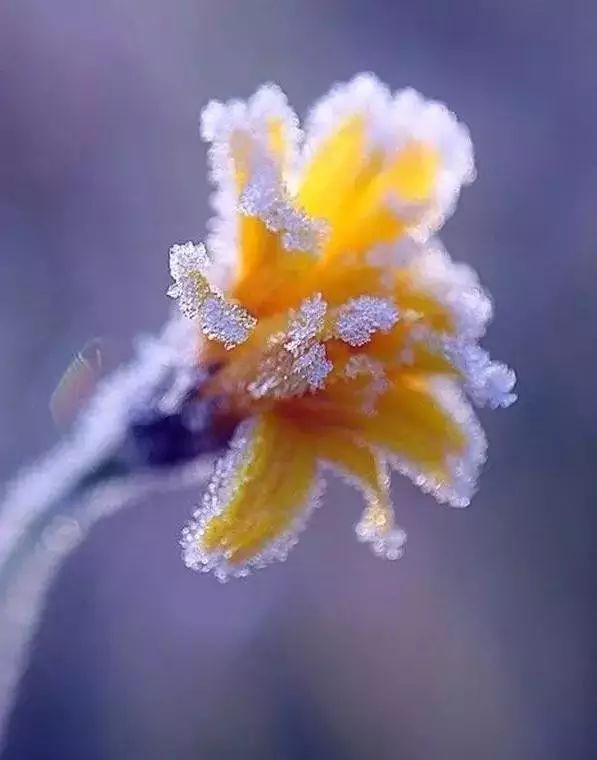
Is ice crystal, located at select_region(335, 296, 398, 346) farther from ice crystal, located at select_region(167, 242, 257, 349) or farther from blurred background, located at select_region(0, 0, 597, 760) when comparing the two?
blurred background, located at select_region(0, 0, 597, 760)

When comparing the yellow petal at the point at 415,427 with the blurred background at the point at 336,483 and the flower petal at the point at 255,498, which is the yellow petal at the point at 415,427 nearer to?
the flower petal at the point at 255,498

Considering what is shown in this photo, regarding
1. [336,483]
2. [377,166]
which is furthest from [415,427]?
[336,483]

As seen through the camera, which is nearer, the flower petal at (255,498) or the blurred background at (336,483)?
the flower petal at (255,498)

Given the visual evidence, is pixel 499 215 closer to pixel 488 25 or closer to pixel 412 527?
pixel 488 25

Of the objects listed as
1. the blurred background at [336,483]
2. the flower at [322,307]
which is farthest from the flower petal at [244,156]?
the blurred background at [336,483]

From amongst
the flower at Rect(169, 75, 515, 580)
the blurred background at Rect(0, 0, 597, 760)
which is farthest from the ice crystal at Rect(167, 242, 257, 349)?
the blurred background at Rect(0, 0, 597, 760)

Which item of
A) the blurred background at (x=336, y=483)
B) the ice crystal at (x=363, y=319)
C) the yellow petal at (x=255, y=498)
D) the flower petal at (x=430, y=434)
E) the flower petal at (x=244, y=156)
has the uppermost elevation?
the blurred background at (x=336, y=483)

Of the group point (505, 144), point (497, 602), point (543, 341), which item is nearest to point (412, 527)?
point (497, 602)
